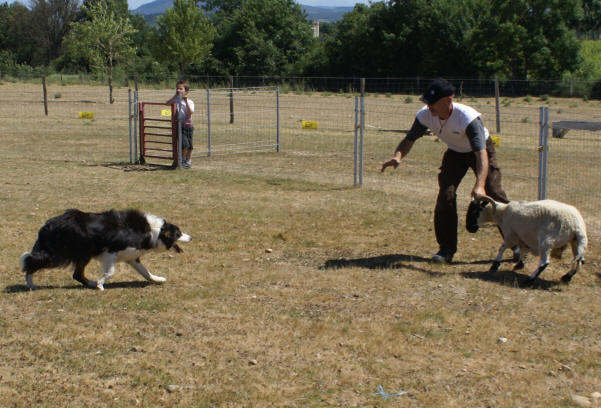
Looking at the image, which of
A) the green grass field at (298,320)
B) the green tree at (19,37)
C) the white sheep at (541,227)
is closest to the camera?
the green grass field at (298,320)

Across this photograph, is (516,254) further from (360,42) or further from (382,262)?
(360,42)

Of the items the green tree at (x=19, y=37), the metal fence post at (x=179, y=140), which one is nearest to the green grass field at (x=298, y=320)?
the metal fence post at (x=179, y=140)

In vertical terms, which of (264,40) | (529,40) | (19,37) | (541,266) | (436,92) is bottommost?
(541,266)

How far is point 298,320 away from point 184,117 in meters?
9.63

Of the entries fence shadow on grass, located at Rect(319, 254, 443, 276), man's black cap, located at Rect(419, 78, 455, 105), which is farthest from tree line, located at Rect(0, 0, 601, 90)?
man's black cap, located at Rect(419, 78, 455, 105)

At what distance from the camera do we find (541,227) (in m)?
6.53

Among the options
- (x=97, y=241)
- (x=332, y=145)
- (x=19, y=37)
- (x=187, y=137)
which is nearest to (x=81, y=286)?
(x=97, y=241)

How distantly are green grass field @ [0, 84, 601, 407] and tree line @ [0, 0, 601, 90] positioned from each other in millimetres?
30028

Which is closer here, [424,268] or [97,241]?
[97,241]

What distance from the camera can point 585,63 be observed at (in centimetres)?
4569

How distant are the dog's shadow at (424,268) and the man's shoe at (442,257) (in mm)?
61

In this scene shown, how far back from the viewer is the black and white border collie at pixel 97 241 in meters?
6.15

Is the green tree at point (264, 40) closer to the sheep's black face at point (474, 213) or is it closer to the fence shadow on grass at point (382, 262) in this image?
the fence shadow on grass at point (382, 262)

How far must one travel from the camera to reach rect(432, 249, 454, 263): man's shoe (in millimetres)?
7500
